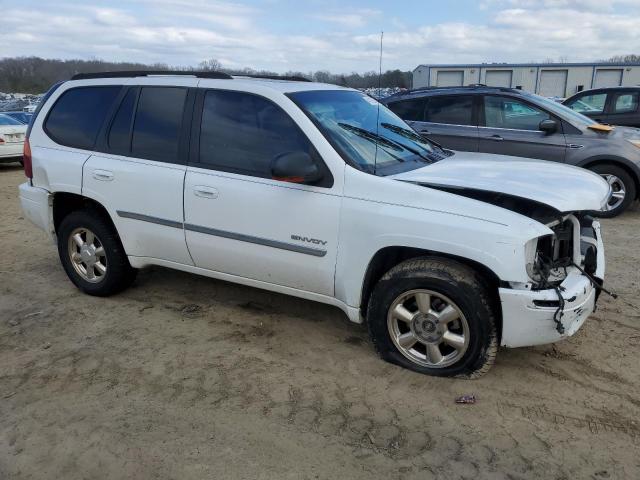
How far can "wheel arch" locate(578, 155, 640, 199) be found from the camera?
7.51 m

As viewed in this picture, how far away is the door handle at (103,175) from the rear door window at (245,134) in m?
0.89

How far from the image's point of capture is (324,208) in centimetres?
352

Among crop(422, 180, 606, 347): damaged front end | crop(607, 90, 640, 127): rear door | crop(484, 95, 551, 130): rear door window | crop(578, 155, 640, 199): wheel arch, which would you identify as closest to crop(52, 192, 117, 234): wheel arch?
crop(422, 180, 606, 347): damaged front end

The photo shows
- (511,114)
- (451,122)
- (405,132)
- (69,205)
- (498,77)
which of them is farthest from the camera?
(498,77)

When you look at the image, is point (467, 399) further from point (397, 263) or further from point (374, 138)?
point (374, 138)

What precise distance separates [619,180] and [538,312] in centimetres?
559

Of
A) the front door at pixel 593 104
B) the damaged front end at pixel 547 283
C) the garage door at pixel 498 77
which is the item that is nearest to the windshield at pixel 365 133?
the damaged front end at pixel 547 283

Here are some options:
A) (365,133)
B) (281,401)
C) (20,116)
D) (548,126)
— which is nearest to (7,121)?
(20,116)

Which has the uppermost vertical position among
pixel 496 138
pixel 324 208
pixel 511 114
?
pixel 511 114

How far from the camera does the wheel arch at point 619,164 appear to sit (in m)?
7.51

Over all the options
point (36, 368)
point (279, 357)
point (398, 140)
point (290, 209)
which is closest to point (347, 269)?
point (290, 209)

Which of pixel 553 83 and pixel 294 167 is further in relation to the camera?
pixel 553 83

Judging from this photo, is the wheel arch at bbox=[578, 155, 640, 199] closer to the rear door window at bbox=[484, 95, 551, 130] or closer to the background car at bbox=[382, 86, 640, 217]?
the background car at bbox=[382, 86, 640, 217]

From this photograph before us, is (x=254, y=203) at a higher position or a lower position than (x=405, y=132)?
lower
